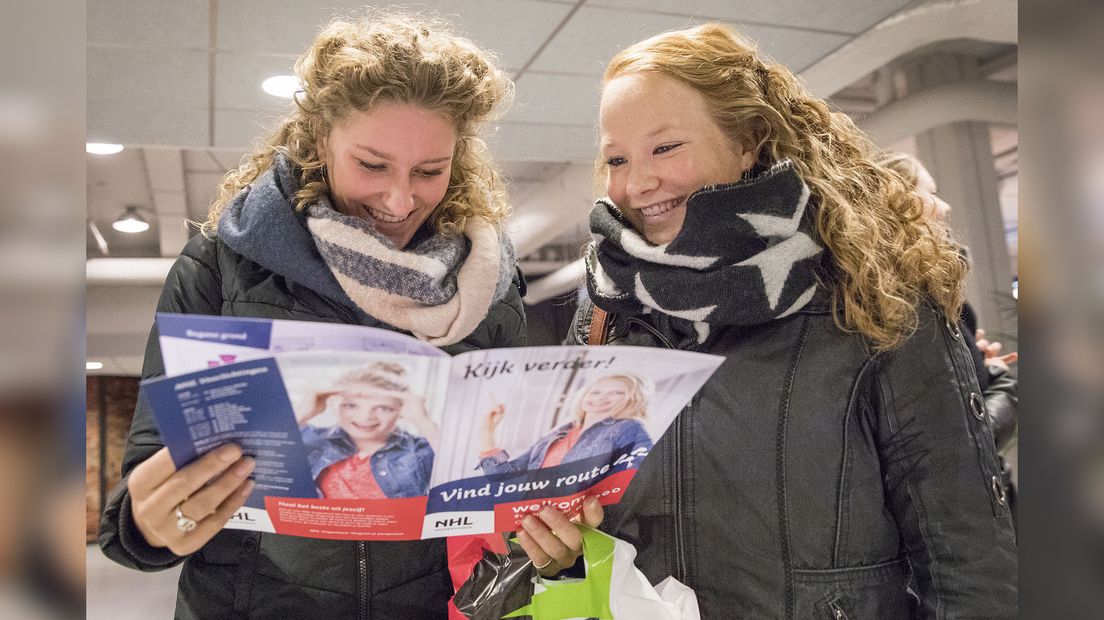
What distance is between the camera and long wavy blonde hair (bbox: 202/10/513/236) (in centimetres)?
113

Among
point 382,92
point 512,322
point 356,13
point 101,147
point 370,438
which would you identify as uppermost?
point 101,147

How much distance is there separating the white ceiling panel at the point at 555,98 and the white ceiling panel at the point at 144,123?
1.08 m

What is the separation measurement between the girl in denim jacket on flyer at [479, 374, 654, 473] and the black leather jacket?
0.25m

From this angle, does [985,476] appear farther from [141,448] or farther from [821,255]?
[141,448]

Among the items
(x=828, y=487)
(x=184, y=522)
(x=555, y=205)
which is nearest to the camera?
(x=184, y=522)

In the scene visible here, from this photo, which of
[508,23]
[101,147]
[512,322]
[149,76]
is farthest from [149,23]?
[512,322]

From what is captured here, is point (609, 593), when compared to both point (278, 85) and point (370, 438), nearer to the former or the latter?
point (370, 438)

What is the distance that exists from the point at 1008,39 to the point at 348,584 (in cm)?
348

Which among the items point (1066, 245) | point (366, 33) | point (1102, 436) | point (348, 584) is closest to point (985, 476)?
point (1102, 436)

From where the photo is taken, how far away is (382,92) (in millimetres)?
1133

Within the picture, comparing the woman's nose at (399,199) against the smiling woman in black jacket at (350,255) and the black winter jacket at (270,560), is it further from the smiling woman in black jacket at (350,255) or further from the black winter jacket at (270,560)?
the black winter jacket at (270,560)

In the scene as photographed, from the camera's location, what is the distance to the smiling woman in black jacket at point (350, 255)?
1.09m

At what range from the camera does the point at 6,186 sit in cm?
63

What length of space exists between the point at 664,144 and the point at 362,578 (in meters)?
0.71
